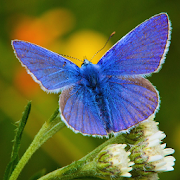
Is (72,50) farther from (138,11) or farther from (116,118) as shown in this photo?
(116,118)

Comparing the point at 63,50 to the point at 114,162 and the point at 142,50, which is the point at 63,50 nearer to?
the point at 142,50

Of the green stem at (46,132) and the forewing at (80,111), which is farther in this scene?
the green stem at (46,132)

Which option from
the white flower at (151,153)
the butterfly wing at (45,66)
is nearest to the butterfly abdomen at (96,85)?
the butterfly wing at (45,66)

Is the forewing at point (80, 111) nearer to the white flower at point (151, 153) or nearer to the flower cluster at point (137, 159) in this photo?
the flower cluster at point (137, 159)

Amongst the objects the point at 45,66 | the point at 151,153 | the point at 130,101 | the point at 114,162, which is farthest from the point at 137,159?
the point at 45,66

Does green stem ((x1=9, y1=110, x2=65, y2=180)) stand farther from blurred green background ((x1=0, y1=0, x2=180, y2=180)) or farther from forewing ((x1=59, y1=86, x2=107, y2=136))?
blurred green background ((x1=0, y1=0, x2=180, y2=180))

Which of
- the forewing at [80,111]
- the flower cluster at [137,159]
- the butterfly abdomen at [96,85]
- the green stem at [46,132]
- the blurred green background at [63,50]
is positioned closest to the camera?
the forewing at [80,111]

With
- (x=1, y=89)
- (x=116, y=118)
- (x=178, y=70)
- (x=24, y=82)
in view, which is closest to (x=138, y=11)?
(x=178, y=70)

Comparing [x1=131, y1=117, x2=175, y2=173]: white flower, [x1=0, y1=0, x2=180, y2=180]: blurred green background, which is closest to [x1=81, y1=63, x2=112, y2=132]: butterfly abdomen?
[x1=131, y1=117, x2=175, y2=173]: white flower
